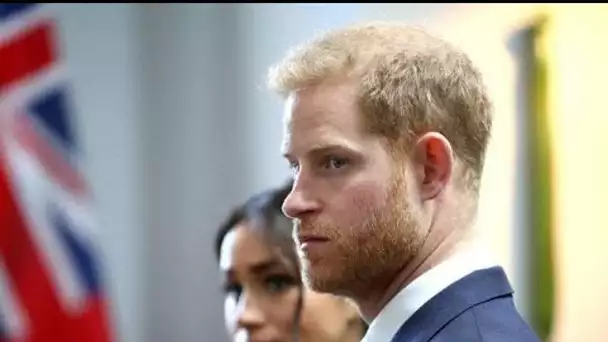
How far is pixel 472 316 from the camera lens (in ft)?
2.35

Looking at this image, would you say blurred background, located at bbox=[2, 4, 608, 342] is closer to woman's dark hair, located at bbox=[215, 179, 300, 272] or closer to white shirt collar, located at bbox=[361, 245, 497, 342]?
woman's dark hair, located at bbox=[215, 179, 300, 272]

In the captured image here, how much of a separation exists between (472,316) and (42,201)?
1416 mm

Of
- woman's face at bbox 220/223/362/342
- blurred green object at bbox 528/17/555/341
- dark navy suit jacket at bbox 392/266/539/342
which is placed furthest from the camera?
blurred green object at bbox 528/17/555/341

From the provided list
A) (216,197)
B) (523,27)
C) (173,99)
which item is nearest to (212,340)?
(216,197)

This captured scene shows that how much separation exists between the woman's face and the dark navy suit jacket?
13.6 inches

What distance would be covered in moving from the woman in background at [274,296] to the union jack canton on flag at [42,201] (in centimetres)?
91

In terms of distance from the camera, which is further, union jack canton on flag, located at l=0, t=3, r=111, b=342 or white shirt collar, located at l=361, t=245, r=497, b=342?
union jack canton on flag, located at l=0, t=3, r=111, b=342

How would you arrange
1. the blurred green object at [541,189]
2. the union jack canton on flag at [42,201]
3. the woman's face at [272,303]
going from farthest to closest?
the union jack canton on flag at [42,201] < the blurred green object at [541,189] < the woman's face at [272,303]

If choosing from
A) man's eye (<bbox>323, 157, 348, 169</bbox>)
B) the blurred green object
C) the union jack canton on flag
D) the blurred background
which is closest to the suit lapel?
man's eye (<bbox>323, 157, 348, 169</bbox>)

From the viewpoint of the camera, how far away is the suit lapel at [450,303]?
73cm

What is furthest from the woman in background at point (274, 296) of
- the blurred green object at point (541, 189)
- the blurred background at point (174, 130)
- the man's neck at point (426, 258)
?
the blurred background at point (174, 130)

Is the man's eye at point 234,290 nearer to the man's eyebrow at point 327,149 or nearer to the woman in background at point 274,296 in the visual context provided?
the woman in background at point 274,296

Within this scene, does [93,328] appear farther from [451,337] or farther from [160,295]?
[451,337]

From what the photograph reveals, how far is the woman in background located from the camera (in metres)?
1.09
